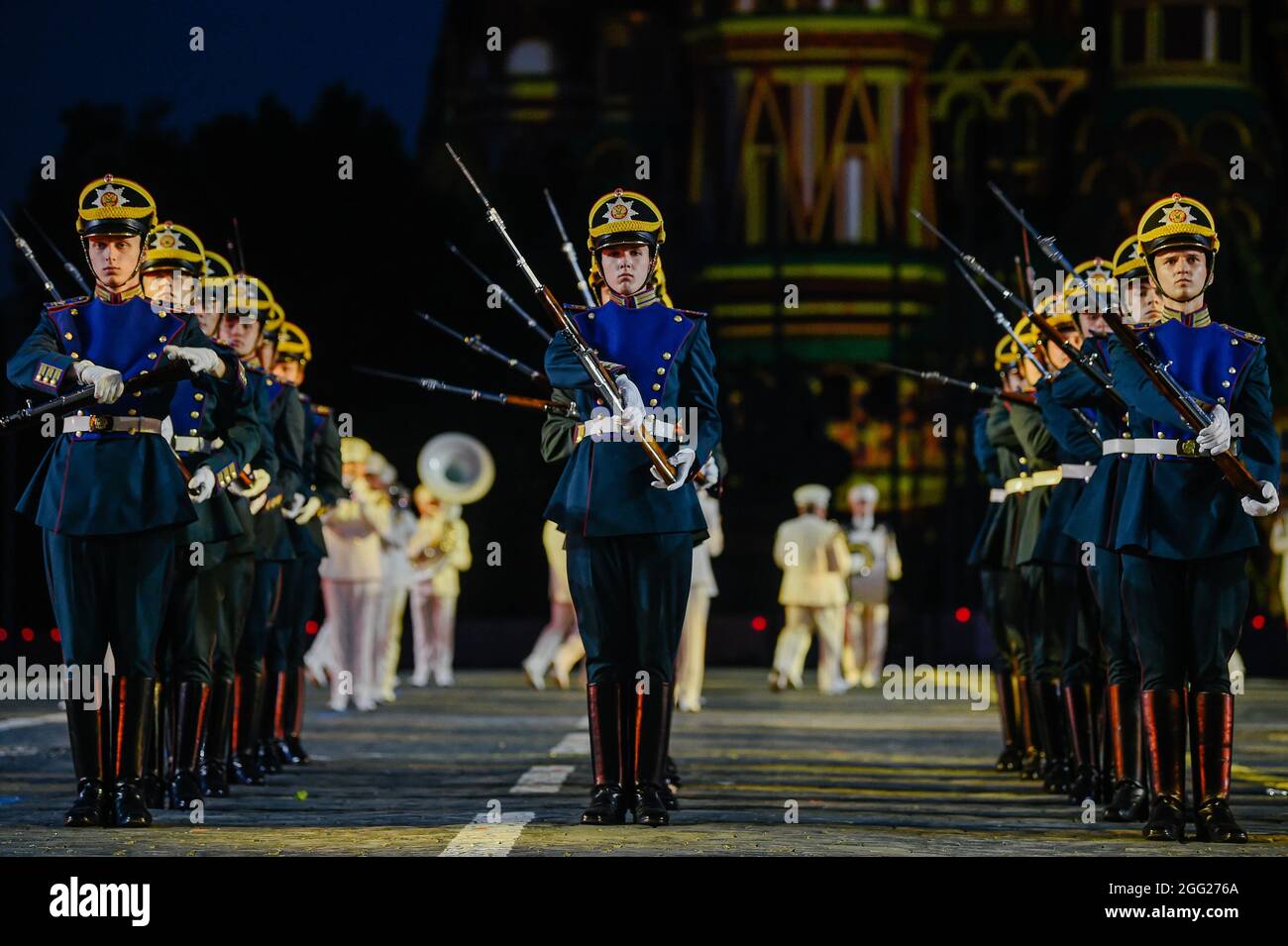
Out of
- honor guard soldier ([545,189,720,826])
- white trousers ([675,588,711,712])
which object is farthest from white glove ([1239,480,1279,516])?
white trousers ([675,588,711,712])

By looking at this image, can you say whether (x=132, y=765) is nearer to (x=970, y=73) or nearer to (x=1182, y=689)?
(x=1182, y=689)

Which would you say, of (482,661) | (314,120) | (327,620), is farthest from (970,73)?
(327,620)

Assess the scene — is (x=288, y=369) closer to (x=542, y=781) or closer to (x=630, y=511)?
(x=542, y=781)

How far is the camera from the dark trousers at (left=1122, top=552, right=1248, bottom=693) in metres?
11.6

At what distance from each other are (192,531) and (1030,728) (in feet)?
17.1

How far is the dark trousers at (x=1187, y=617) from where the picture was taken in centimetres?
1163

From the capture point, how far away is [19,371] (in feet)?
39.2

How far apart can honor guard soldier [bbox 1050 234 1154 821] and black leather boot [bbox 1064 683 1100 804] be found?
22 cm

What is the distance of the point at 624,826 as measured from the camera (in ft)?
38.5

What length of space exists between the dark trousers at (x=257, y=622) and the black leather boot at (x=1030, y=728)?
13.6ft

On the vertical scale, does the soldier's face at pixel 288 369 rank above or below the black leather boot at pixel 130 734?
above

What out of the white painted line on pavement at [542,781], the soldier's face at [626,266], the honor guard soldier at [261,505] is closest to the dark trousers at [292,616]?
the honor guard soldier at [261,505]

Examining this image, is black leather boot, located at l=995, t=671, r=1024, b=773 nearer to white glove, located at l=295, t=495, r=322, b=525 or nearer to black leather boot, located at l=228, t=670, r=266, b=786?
white glove, located at l=295, t=495, r=322, b=525

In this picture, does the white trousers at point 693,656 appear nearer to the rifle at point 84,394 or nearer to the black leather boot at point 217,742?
the black leather boot at point 217,742
